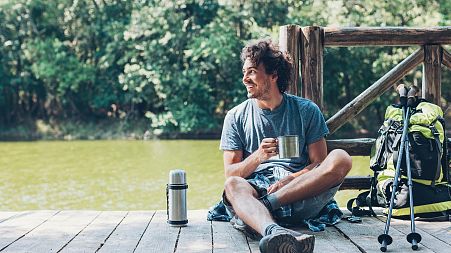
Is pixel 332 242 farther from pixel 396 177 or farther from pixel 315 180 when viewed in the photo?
pixel 396 177

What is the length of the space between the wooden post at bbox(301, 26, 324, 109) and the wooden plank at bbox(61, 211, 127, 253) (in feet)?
4.90

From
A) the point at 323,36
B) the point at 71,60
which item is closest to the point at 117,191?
the point at 323,36

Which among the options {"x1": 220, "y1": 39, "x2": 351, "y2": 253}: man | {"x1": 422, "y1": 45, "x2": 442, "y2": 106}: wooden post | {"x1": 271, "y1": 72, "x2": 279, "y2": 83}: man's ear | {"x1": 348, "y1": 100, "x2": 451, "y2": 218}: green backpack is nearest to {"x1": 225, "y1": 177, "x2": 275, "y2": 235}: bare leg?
{"x1": 220, "y1": 39, "x2": 351, "y2": 253}: man

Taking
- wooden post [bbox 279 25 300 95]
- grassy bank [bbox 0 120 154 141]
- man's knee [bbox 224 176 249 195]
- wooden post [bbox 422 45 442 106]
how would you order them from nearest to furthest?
man's knee [bbox 224 176 249 195], wooden post [bbox 279 25 300 95], wooden post [bbox 422 45 442 106], grassy bank [bbox 0 120 154 141]

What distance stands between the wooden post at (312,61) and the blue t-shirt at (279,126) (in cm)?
67

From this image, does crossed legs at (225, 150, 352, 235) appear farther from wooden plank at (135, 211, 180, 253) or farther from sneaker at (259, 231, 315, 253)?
sneaker at (259, 231, 315, 253)

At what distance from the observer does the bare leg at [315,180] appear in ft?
12.6

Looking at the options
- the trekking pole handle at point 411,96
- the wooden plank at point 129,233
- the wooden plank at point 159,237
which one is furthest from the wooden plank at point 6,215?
the trekking pole handle at point 411,96

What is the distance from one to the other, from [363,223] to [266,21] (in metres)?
18.0

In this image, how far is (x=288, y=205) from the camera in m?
3.94

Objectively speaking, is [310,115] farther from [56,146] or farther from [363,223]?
[56,146]

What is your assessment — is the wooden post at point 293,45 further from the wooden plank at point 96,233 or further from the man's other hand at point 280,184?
the wooden plank at point 96,233

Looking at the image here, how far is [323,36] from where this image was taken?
16.0 ft

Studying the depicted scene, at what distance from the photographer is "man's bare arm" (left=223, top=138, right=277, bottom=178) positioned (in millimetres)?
3741
